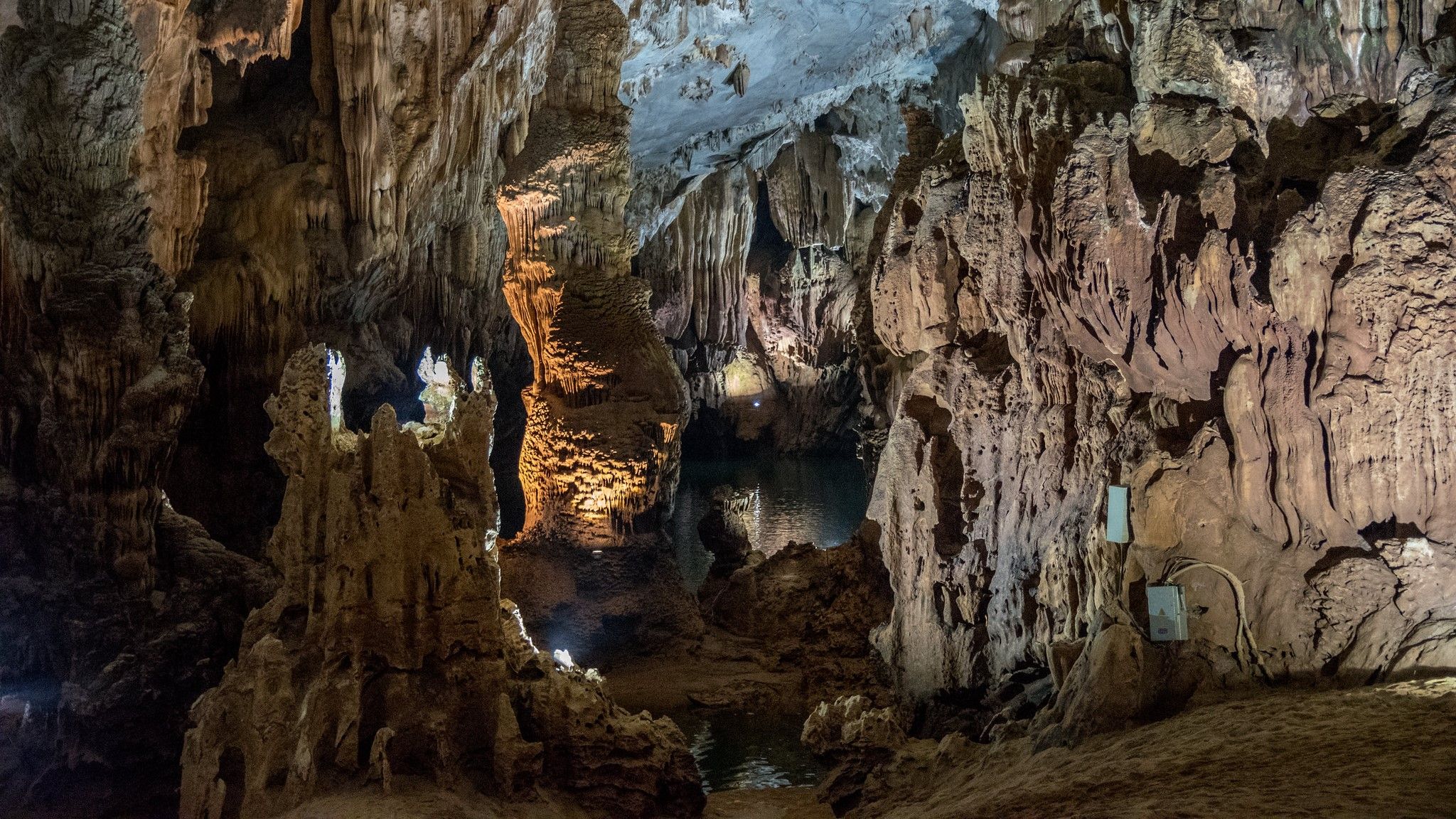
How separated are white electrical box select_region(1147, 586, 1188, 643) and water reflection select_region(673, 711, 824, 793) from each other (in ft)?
10.2

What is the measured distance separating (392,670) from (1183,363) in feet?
12.6

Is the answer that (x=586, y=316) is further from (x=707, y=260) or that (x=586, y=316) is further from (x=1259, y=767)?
(x=707, y=260)

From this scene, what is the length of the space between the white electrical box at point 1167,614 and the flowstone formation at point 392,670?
2.52 m

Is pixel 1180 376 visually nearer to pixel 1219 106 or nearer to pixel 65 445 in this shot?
pixel 1219 106

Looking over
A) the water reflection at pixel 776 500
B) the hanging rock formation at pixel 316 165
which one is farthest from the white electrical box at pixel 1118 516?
the hanging rock formation at pixel 316 165

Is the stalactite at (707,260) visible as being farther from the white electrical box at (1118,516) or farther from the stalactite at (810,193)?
the white electrical box at (1118,516)

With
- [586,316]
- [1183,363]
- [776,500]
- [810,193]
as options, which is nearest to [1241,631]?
[1183,363]

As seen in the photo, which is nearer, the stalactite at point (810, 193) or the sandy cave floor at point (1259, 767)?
the sandy cave floor at point (1259, 767)

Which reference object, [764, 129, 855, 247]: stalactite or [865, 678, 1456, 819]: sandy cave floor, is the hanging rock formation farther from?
[865, 678, 1456, 819]: sandy cave floor

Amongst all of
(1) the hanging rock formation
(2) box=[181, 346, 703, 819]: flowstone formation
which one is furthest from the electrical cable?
(1) the hanging rock formation

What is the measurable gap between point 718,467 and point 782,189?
5.36 m

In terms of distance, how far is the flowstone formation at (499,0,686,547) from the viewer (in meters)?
10.1

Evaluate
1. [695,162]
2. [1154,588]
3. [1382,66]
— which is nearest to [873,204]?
[695,162]

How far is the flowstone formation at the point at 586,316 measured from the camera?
10.1 metres
